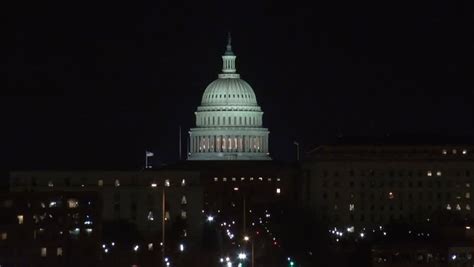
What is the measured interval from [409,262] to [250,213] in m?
70.0

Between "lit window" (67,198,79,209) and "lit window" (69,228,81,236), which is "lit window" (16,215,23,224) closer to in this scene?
"lit window" (69,228,81,236)

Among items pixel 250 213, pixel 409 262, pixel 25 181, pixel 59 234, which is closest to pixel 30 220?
pixel 59 234

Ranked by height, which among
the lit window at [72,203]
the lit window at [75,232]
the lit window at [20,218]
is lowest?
the lit window at [75,232]

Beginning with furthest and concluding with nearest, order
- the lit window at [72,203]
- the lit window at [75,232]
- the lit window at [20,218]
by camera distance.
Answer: the lit window at [72,203]
the lit window at [75,232]
the lit window at [20,218]

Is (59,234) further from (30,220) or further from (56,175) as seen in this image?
(56,175)

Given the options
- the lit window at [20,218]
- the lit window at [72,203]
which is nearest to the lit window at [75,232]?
the lit window at [20,218]

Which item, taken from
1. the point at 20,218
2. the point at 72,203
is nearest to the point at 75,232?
the point at 20,218

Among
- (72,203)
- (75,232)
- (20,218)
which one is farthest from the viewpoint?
(72,203)

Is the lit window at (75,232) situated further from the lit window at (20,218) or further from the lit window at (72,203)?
the lit window at (72,203)

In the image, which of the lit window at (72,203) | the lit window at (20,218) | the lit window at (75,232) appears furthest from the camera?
the lit window at (72,203)

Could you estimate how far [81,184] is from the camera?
165m

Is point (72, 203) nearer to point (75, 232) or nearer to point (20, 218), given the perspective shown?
point (75, 232)

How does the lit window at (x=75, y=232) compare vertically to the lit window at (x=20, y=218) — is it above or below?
below

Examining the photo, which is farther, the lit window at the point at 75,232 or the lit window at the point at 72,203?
the lit window at the point at 72,203
